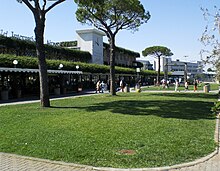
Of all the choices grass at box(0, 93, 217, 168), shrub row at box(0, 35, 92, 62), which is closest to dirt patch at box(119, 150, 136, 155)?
grass at box(0, 93, 217, 168)

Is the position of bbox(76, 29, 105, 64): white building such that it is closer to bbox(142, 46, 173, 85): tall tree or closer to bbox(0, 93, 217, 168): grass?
bbox(142, 46, 173, 85): tall tree

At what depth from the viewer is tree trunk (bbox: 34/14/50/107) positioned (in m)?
15.0

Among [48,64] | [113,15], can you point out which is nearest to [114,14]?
[113,15]

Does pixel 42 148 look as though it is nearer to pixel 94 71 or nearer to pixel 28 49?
pixel 28 49

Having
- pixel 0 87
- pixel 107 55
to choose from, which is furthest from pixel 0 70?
pixel 107 55

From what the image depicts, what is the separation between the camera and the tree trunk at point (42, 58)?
49.4 feet

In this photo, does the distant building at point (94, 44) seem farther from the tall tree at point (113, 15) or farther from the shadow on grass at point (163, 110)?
the shadow on grass at point (163, 110)

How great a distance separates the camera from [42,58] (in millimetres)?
15109

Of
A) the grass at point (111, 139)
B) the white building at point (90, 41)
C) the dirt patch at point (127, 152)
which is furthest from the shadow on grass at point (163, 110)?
the white building at point (90, 41)

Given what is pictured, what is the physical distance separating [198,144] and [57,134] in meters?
3.88

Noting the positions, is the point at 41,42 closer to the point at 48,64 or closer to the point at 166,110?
the point at 166,110

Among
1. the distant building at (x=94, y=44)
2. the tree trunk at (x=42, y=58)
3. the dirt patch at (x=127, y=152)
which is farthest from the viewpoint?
the distant building at (x=94, y=44)

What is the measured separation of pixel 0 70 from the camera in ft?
70.9

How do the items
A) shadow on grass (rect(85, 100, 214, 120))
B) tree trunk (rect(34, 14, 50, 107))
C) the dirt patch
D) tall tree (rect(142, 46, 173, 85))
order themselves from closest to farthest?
the dirt patch → shadow on grass (rect(85, 100, 214, 120)) → tree trunk (rect(34, 14, 50, 107)) → tall tree (rect(142, 46, 173, 85))
